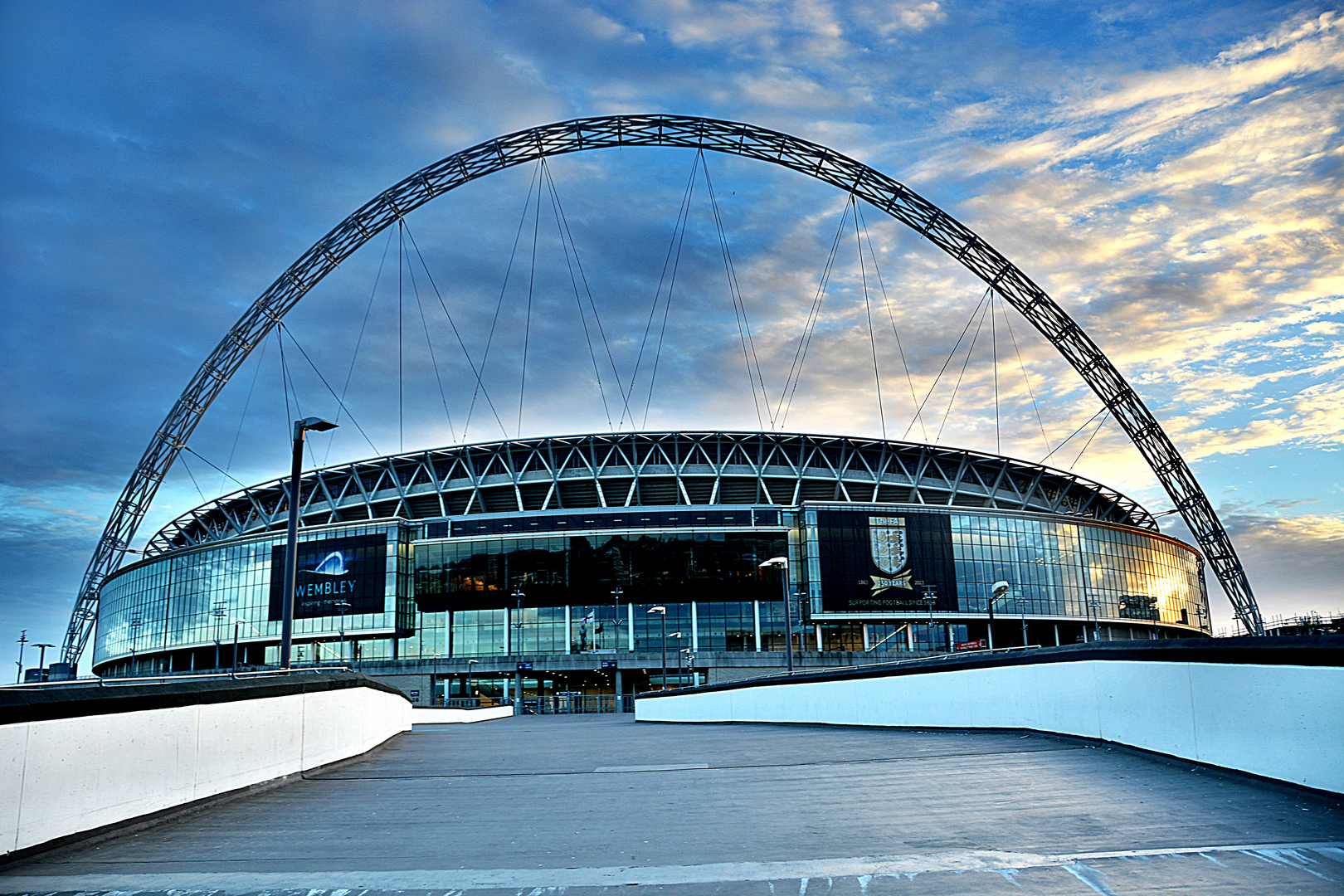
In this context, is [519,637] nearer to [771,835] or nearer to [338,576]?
[338,576]

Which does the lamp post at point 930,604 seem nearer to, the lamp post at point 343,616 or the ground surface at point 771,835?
the lamp post at point 343,616

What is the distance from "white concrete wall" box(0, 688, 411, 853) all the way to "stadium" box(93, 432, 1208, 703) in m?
74.6

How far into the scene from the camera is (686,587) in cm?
9300

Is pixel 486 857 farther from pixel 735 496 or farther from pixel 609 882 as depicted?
pixel 735 496

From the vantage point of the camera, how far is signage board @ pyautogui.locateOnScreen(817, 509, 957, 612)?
9056cm

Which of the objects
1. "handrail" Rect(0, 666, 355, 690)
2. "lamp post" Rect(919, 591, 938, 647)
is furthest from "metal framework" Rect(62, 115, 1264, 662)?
"handrail" Rect(0, 666, 355, 690)

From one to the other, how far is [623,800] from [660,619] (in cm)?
8694

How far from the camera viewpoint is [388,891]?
5.19 metres

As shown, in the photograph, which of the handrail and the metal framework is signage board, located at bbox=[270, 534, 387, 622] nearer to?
the metal framework

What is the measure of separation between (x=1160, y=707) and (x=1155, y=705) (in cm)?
11

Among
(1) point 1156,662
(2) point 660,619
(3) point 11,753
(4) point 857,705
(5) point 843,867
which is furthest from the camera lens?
(2) point 660,619

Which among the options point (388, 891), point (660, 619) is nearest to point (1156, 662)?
point (388, 891)

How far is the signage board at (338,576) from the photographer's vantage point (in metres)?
94.1

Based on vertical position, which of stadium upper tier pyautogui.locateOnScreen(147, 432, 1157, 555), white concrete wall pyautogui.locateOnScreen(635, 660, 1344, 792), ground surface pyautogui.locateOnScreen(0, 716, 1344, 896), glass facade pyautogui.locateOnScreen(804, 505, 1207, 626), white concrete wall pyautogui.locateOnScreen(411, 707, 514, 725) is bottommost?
white concrete wall pyautogui.locateOnScreen(411, 707, 514, 725)
